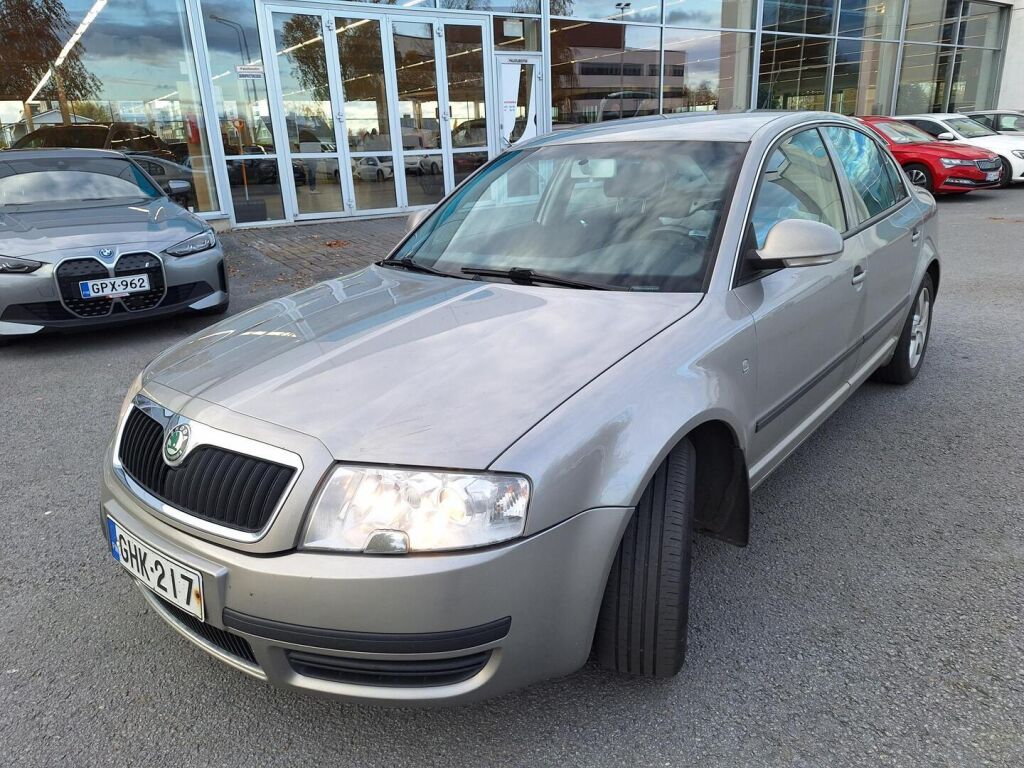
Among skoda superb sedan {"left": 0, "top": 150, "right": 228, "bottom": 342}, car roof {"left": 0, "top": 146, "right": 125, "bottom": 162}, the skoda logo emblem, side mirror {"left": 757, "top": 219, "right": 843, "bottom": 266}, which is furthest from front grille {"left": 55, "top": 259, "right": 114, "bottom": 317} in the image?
side mirror {"left": 757, "top": 219, "right": 843, "bottom": 266}

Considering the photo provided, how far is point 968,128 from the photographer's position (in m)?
14.4

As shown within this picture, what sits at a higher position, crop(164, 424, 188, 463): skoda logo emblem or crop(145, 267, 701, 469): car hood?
crop(145, 267, 701, 469): car hood

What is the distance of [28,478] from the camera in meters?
3.39

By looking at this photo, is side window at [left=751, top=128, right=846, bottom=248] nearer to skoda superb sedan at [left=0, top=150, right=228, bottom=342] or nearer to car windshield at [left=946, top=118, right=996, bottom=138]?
skoda superb sedan at [left=0, top=150, right=228, bottom=342]

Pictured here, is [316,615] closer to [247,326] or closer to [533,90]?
[247,326]

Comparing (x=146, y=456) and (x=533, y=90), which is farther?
(x=533, y=90)

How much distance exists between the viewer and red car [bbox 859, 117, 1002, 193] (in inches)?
490

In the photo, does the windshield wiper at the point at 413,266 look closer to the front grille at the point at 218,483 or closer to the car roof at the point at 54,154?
the front grille at the point at 218,483

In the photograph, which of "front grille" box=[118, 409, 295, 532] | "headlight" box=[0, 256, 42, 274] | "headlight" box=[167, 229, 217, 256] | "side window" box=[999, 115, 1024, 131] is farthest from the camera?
"side window" box=[999, 115, 1024, 131]

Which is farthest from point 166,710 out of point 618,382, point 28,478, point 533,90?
point 533,90

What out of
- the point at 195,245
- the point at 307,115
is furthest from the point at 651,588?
the point at 307,115

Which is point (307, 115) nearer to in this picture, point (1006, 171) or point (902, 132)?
point (902, 132)

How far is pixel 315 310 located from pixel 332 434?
99 cm

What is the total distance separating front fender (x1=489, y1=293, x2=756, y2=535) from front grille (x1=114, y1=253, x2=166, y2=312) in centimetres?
444
